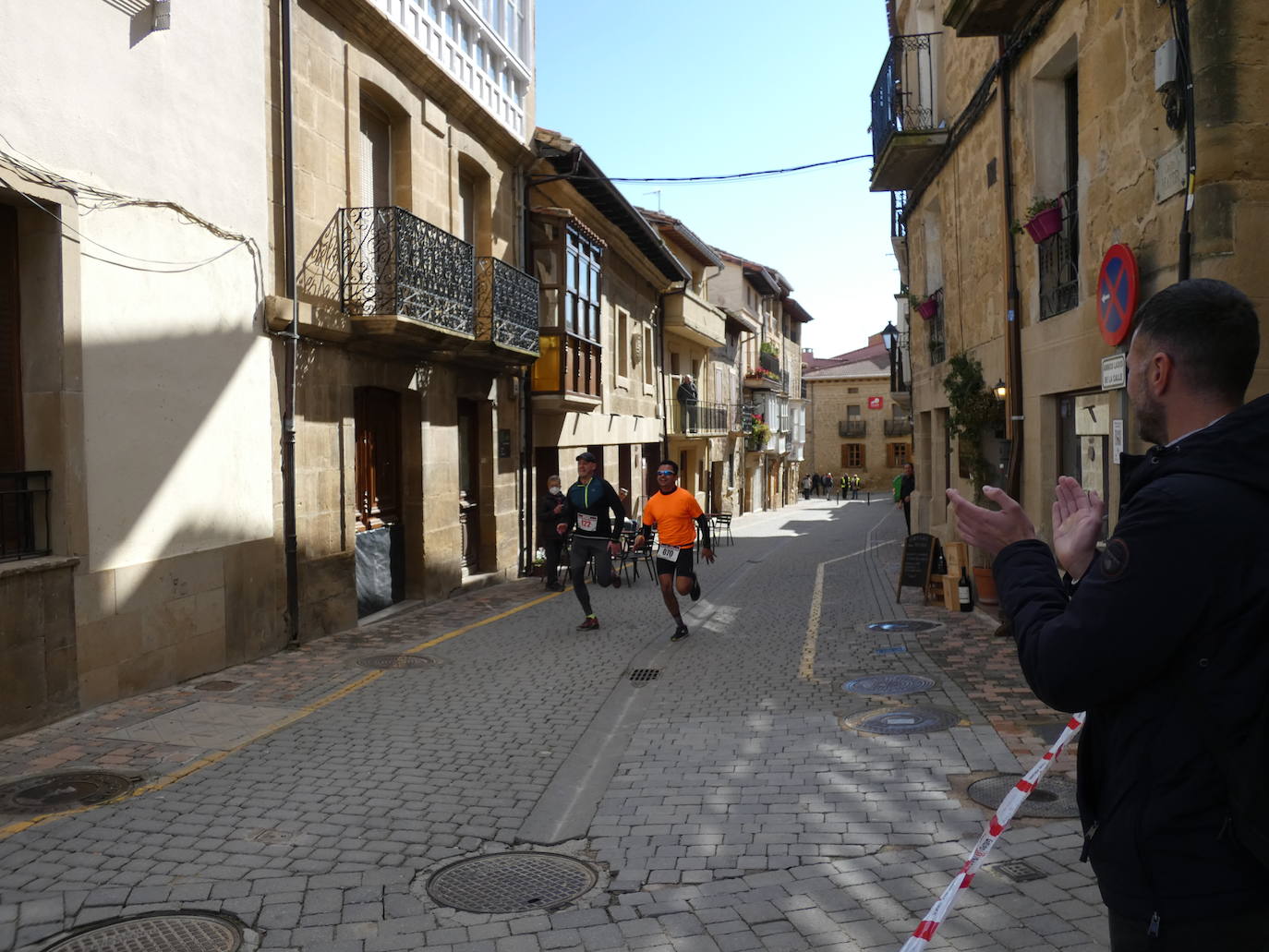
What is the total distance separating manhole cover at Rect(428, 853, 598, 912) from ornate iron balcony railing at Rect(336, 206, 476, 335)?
26.6 feet

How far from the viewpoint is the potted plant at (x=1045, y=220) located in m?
9.46

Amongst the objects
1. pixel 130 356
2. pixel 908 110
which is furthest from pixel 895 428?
pixel 130 356

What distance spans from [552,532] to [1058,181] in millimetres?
8692

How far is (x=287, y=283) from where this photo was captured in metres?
10.5

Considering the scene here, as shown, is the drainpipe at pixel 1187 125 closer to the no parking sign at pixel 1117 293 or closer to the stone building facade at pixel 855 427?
the no parking sign at pixel 1117 293

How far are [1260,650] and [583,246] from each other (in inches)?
718

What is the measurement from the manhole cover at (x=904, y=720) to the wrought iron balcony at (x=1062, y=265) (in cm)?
427

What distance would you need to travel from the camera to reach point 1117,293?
24.9 ft

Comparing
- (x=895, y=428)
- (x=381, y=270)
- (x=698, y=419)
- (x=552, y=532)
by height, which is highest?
(x=381, y=270)

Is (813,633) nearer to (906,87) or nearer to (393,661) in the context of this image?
(393,661)

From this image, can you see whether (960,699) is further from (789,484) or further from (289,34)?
(789,484)

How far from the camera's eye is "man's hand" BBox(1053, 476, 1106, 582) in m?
2.14

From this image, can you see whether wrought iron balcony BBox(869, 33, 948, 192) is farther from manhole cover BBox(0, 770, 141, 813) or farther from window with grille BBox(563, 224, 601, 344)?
manhole cover BBox(0, 770, 141, 813)

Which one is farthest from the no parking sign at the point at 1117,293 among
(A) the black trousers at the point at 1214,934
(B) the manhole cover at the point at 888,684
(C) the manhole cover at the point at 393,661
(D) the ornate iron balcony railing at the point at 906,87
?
(D) the ornate iron balcony railing at the point at 906,87
